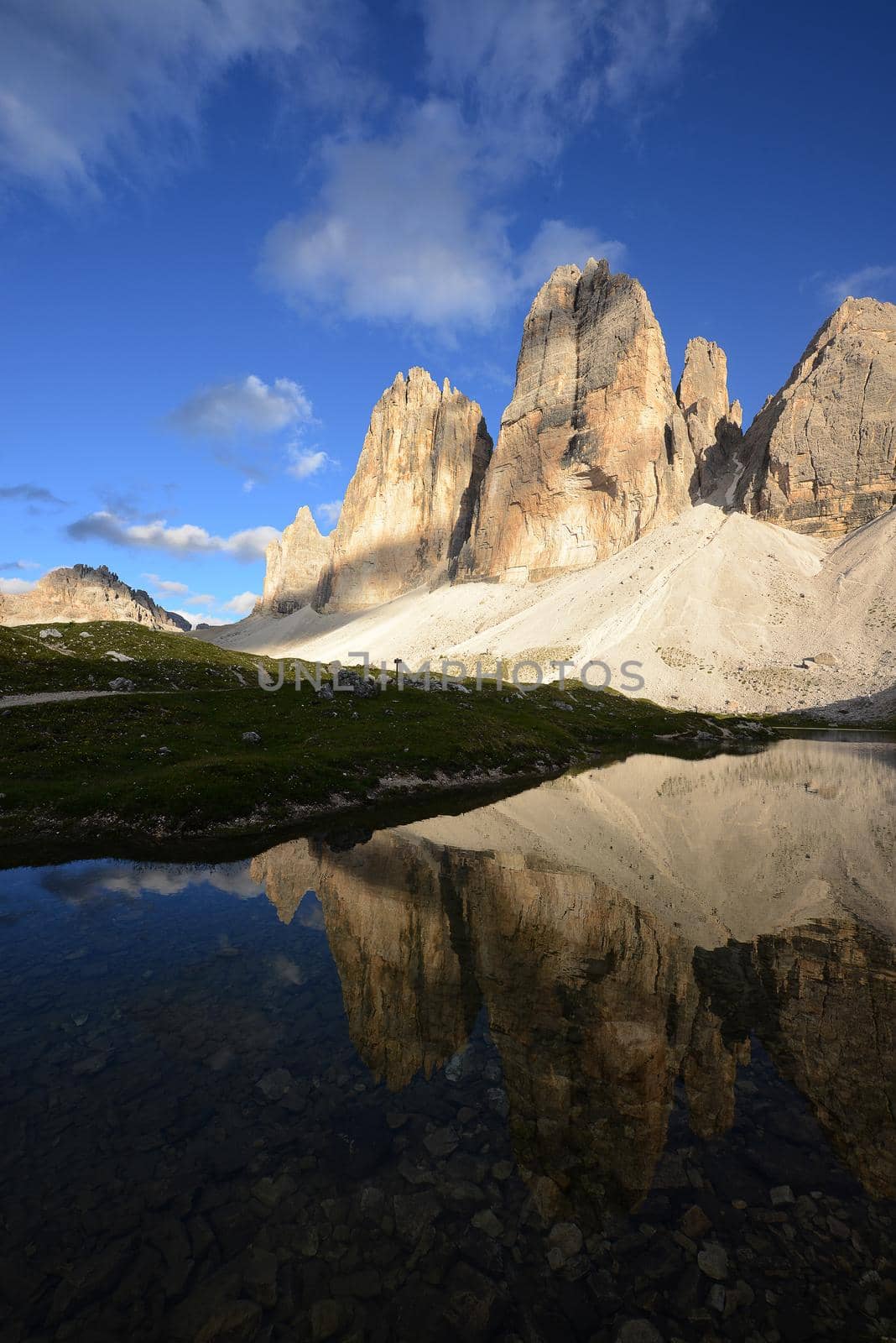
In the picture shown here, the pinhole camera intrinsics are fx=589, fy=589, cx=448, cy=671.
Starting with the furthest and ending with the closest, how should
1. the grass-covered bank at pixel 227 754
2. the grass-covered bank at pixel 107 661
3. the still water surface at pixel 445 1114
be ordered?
the grass-covered bank at pixel 107 661
the grass-covered bank at pixel 227 754
the still water surface at pixel 445 1114

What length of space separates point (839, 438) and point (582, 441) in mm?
61248

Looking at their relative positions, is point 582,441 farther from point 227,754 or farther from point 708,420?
point 227,754

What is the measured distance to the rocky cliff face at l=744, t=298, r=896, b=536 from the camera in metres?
135

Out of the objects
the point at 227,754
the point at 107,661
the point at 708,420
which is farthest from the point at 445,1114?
the point at 708,420

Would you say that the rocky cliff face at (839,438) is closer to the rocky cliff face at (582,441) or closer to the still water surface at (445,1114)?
the rocky cliff face at (582,441)

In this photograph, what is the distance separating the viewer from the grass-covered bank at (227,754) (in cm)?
2408

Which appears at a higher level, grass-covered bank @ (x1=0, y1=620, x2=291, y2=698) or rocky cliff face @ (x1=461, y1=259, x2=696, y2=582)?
rocky cliff face @ (x1=461, y1=259, x2=696, y2=582)

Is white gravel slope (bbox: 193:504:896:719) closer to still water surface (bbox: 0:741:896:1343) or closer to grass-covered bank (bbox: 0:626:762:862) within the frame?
grass-covered bank (bbox: 0:626:762:862)

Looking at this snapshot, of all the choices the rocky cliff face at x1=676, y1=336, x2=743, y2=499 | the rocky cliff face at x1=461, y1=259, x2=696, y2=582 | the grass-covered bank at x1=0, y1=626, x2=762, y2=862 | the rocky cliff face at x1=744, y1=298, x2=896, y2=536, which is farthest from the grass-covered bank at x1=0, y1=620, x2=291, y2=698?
the rocky cliff face at x1=676, y1=336, x2=743, y2=499

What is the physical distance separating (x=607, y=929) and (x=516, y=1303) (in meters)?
9.74

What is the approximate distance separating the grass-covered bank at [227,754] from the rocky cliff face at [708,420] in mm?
139069

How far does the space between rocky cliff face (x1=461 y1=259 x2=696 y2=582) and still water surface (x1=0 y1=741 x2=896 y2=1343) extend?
155385mm

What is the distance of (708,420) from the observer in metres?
185

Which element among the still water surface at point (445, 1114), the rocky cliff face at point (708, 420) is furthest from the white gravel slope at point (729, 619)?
the still water surface at point (445, 1114)
